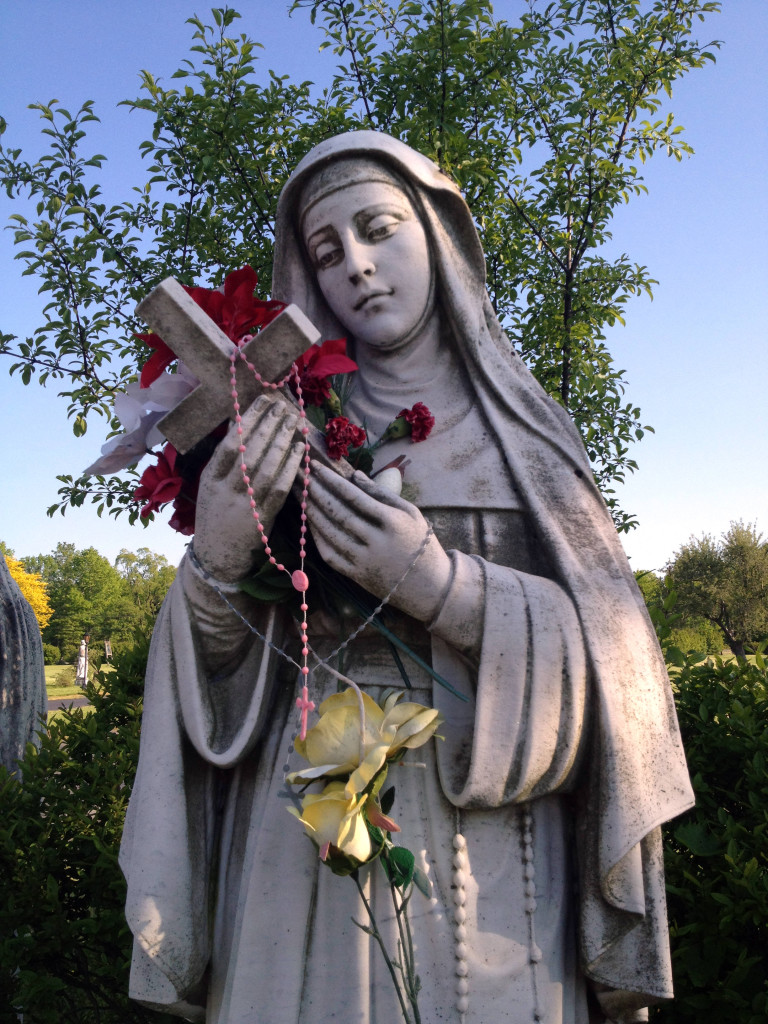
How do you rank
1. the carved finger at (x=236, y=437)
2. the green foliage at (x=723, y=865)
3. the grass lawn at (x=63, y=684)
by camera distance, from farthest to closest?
the grass lawn at (x=63, y=684) → the green foliage at (x=723, y=865) → the carved finger at (x=236, y=437)

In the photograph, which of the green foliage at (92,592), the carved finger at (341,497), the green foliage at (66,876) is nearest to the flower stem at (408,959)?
the carved finger at (341,497)

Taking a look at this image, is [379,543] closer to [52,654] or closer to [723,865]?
[723,865]

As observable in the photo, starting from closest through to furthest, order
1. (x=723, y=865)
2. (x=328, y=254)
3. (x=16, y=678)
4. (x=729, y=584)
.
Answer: (x=328, y=254)
(x=723, y=865)
(x=16, y=678)
(x=729, y=584)

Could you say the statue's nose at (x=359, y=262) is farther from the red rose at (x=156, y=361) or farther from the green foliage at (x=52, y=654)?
the green foliage at (x=52, y=654)

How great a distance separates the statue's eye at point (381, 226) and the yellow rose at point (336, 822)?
1425 millimetres

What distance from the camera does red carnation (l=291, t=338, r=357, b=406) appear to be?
2119mm

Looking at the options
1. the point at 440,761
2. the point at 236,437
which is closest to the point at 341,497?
the point at 236,437

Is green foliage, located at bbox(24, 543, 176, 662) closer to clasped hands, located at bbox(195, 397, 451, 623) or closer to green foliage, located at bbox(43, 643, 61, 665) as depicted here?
green foliage, located at bbox(43, 643, 61, 665)

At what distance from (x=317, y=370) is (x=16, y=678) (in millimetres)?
4261

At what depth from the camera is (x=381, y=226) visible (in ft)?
7.66

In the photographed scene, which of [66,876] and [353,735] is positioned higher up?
[353,735]

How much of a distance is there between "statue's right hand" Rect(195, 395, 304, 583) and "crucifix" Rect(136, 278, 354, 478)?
0.20 feet

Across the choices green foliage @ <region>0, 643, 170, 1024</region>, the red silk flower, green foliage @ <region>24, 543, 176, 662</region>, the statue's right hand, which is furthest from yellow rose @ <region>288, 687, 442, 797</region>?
green foliage @ <region>24, 543, 176, 662</region>

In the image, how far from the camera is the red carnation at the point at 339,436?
6.74ft
